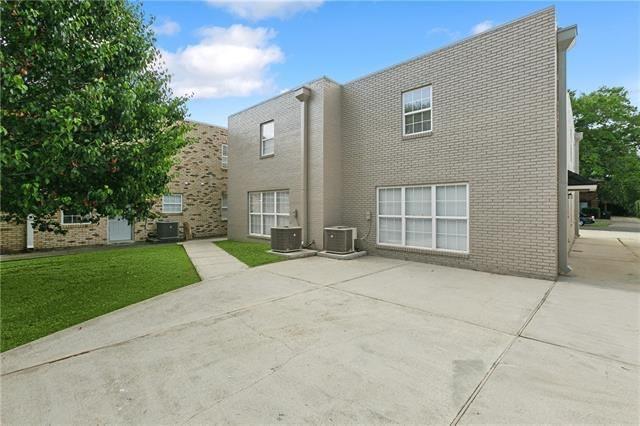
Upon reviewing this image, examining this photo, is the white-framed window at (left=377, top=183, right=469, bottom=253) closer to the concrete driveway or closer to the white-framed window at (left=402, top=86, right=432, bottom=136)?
the white-framed window at (left=402, top=86, right=432, bottom=136)

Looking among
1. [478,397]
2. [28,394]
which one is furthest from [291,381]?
[28,394]

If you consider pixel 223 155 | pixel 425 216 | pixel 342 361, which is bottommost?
pixel 342 361

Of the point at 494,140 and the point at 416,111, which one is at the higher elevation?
→ the point at 416,111

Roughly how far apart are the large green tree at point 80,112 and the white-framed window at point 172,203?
36.7 feet

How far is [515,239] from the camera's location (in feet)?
23.8

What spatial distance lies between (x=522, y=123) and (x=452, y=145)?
65.8 inches

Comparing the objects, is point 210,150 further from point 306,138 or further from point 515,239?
→ point 515,239

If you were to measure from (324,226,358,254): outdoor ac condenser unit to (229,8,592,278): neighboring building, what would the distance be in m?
0.55

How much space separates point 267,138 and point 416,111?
6707 mm

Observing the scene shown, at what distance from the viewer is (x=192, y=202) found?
17359mm

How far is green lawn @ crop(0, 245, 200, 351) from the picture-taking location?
14.4 ft

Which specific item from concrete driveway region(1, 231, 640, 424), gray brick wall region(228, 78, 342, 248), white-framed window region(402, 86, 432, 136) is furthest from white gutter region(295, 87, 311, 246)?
concrete driveway region(1, 231, 640, 424)

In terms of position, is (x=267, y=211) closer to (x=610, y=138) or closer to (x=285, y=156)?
(x=285, y=156)

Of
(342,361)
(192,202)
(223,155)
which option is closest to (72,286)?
(342,361)
